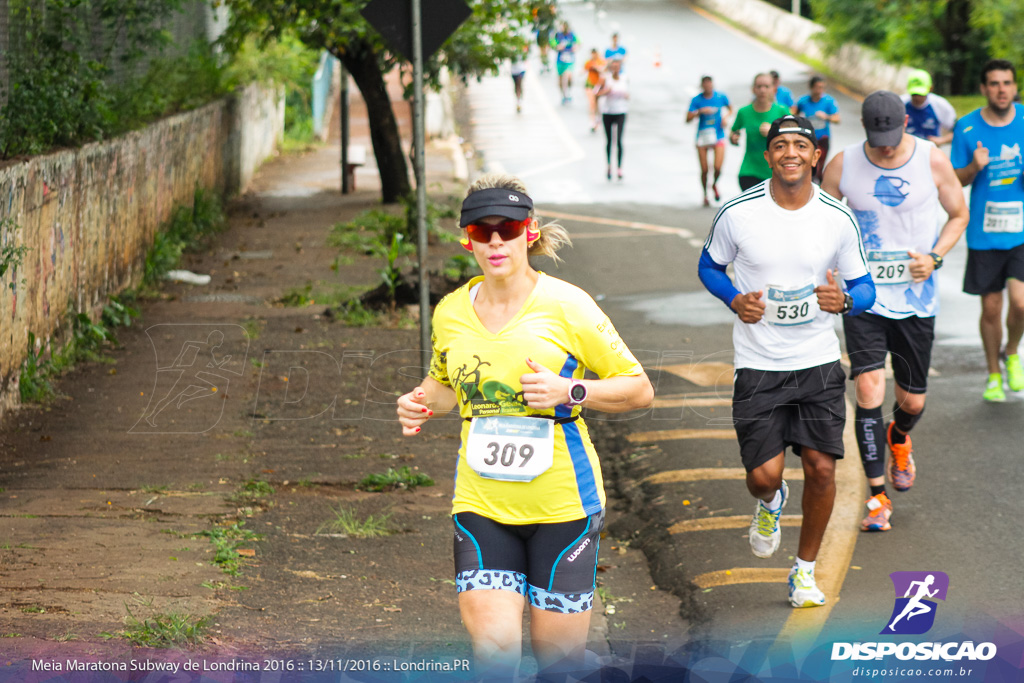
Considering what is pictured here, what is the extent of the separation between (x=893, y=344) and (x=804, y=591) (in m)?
1.84

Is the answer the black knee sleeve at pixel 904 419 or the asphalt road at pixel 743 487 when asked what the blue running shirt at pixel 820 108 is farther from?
the black knee sleeve at pixel 904 419

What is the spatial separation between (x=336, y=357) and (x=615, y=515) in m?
3.94

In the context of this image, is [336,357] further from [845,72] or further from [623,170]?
[845,72]

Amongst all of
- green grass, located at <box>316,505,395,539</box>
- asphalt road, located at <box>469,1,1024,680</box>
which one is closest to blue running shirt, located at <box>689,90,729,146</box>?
asphalt road, located at <box>469,1,1024,680</box>

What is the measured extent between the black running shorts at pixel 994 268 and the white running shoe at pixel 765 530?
11.8 feet

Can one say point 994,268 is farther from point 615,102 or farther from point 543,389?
point 615,102

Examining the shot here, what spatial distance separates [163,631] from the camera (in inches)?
203

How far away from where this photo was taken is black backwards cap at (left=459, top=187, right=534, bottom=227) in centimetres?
414

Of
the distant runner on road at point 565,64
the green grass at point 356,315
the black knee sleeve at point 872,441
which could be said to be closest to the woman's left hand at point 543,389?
the black knee sleeve at point 872,441

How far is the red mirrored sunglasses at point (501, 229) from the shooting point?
4.16 m

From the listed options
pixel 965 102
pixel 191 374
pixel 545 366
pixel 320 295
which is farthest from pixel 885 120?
pixel 965 102

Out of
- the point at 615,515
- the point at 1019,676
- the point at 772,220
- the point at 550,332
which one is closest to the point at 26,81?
the point at 615,515

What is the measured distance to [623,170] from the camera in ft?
77.9

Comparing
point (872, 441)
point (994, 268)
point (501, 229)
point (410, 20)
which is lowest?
point (872, 441)
